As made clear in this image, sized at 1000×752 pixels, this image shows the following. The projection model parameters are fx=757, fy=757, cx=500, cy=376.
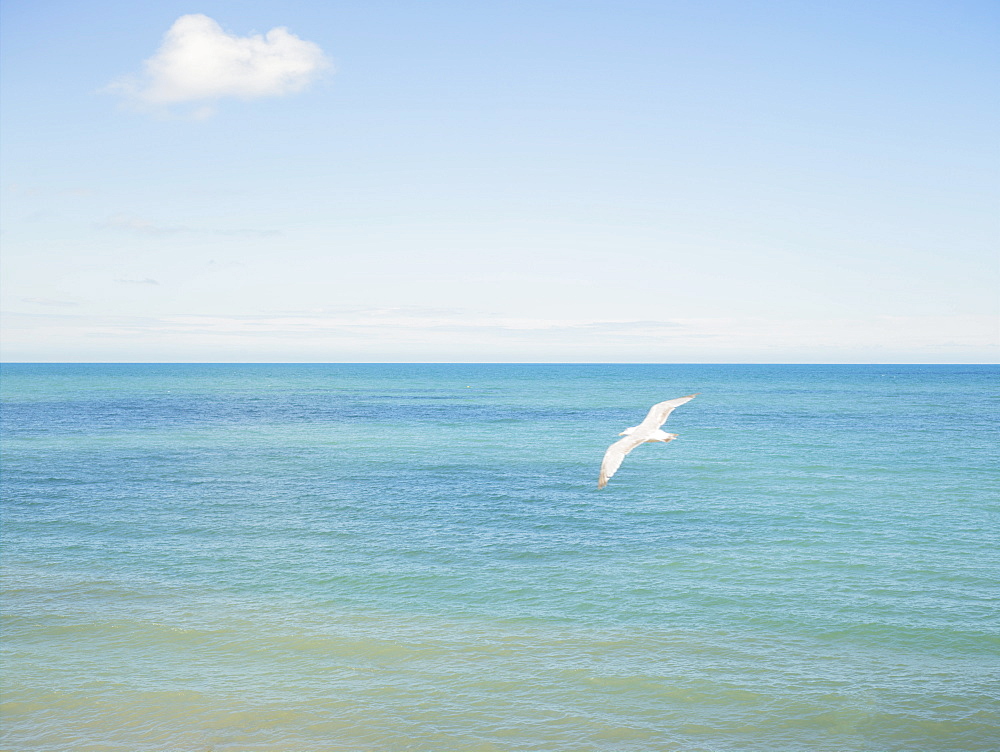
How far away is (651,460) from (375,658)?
3023cm

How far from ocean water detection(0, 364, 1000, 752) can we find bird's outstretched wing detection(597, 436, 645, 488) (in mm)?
6269

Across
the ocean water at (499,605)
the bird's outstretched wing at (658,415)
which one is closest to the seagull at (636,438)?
the bird's outstretched wing at (658,415)

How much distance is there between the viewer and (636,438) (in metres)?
13.7

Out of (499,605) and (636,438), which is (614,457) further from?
(499,605)

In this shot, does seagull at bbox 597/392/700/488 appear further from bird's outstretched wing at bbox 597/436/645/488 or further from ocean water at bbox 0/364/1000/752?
ocean water at bbox 0/364/1000/752

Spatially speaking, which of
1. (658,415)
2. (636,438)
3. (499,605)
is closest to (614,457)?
(636,438)

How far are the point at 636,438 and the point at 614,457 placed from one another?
1.23 metres

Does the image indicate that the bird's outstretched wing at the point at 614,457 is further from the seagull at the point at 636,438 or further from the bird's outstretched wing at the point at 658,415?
the bird's outstretched wing at the point at 658,415

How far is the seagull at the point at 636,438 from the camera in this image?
470 inches

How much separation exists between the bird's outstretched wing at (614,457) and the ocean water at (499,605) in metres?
6.27

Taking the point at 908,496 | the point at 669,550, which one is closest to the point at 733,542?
the point at 669,550

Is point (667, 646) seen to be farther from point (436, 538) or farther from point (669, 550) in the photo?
point (436, 538)

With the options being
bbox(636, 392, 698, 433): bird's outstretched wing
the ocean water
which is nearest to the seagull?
bbox(636, 392, 698, 433): bird's outstretched wing

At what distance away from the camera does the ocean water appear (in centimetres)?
1579
